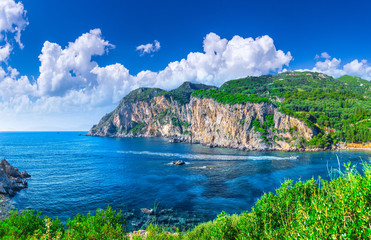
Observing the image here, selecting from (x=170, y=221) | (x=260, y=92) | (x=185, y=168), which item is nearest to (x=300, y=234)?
(x=170, y=221)

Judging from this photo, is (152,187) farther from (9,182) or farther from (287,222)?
(287,222)

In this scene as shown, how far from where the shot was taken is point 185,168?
2488 inches

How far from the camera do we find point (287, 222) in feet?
39.0

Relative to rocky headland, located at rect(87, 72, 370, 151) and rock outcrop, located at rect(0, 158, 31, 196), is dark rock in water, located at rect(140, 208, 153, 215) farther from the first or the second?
rocky headland, located at rect(87, 72, 370, 151)

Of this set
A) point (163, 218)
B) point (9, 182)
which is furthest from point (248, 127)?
point (9, 182)

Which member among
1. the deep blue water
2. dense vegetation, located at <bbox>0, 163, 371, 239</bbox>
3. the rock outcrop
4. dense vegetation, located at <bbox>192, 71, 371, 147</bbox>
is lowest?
the deep blue water

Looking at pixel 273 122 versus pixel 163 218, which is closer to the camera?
pixel 163 218

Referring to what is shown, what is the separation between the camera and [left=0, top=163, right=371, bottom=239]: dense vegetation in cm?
696

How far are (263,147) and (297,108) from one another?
176 feet

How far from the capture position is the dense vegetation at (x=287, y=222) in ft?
22.8

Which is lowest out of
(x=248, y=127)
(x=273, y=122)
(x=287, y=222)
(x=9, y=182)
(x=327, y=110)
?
(x=9, y=182)

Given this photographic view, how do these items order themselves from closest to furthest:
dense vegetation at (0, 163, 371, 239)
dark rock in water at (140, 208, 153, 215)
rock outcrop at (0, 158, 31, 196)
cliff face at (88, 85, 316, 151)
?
1. dense vegetation at (0, 163, 371, 239)
2. dark rock in water at (140, 208, 153, 215)
3. rock outcrop at (0, 158, 31, 196)
4. cliff face at (88, 85, 316, 151)

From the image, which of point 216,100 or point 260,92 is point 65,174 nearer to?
point 216,100

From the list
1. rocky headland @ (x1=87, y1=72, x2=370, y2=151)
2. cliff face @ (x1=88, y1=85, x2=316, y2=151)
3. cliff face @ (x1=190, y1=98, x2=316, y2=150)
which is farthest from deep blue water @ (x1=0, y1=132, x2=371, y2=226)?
rocky headland @ (x1=87, y1=72, x2=370, y2=151)
